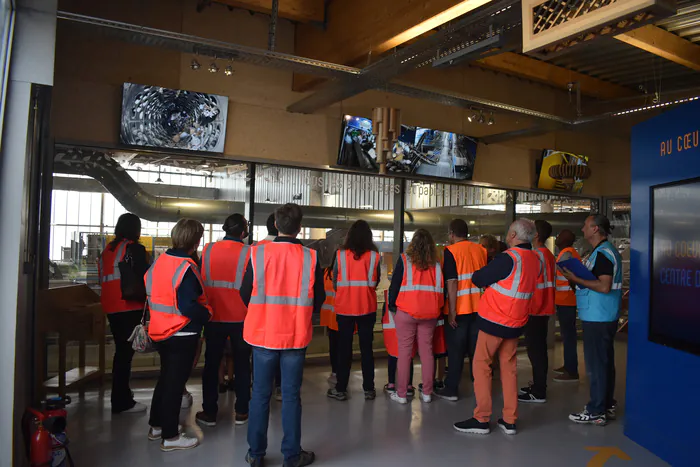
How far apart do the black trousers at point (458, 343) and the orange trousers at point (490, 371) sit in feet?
2.91

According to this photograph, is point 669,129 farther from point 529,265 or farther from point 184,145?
point 184,145

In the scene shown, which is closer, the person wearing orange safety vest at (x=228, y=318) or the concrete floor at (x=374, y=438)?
the concrete floor at (x=374, y=438)

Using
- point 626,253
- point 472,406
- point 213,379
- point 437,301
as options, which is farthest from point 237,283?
point 626,253

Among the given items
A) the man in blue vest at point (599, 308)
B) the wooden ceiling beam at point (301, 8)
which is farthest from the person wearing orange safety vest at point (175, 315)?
the wooden ceiling beam at point (301, 8)

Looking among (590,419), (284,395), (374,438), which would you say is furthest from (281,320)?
(590,419)

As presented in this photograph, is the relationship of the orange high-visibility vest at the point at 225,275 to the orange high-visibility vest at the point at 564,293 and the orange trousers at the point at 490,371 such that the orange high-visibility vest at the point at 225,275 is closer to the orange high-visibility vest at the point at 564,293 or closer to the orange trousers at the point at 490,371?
the orange trousers at the point at 490,371

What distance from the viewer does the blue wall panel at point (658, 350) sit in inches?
136

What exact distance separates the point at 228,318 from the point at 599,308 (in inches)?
118

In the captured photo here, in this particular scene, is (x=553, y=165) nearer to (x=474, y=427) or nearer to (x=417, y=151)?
(x=417, y=151)

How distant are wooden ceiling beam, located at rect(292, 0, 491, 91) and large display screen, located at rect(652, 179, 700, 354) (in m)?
1.99

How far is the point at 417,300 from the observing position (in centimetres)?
465

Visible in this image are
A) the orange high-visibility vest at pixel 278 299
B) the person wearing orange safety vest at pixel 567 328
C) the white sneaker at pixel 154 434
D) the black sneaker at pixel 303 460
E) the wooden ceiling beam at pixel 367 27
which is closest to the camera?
the orange high-visibility vest at pixel 278 299

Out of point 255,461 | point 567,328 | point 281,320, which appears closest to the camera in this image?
point 281,320

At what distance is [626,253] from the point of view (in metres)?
9.16
